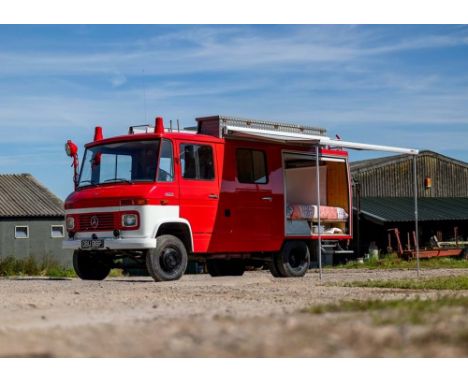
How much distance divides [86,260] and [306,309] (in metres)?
9.03

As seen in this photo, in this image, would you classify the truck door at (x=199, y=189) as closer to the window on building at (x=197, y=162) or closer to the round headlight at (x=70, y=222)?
the window on building at (x=197, y=162)

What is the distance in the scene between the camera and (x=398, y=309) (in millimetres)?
9055

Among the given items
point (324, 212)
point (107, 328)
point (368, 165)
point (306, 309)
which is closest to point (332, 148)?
point (324, 212)

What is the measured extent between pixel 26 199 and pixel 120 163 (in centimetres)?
3057

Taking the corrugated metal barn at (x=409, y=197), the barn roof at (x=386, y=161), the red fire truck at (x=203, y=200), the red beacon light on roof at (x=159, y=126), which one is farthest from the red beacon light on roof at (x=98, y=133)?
the barn roof at (x=386, y=161)

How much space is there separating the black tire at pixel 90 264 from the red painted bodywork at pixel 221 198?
1.08 metres

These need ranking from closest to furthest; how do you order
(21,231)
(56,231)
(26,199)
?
(21,231), (56,231), (26,199)

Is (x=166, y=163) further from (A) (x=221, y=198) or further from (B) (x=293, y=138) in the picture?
(B) (x=293, y=138)

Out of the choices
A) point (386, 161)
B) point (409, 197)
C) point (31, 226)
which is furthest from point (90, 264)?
point (409, 197)

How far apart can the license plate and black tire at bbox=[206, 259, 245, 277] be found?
4.11 metres

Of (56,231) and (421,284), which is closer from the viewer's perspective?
(421,284)

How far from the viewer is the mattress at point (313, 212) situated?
19.1m

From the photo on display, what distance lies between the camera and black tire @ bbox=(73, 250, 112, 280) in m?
17.7

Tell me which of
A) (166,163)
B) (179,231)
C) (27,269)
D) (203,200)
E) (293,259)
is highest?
(166,163)
